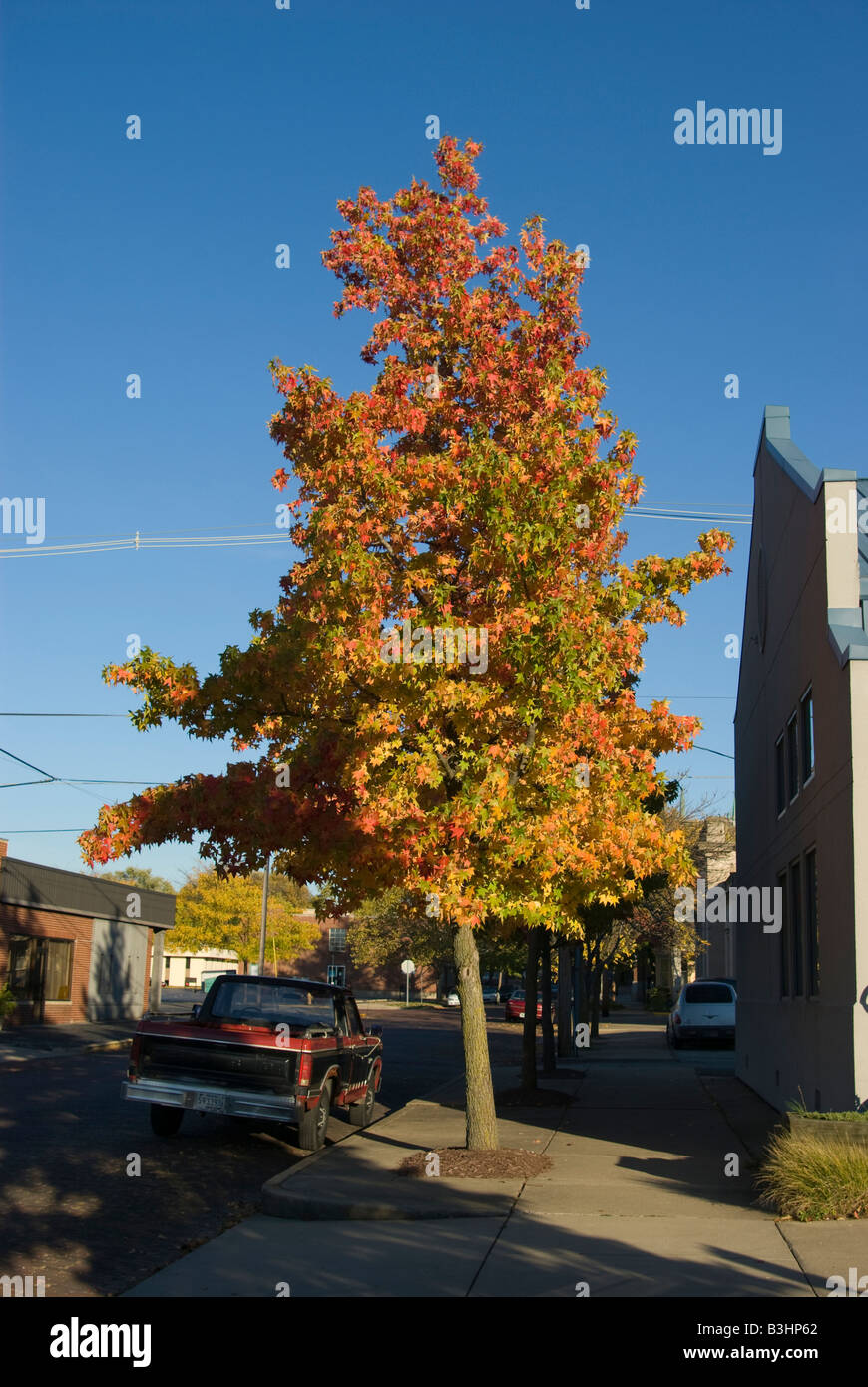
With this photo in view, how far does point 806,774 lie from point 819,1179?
5771 mm

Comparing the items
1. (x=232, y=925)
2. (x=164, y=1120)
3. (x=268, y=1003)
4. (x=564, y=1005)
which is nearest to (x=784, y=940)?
(x=268, y=1003)

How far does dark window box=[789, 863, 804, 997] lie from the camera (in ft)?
47.5

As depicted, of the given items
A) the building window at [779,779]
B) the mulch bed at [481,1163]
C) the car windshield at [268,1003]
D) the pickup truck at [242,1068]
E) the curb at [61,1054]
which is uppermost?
the building window at [779,779]

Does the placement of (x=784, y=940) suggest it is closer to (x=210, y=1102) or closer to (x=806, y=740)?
(x=806, y=740)

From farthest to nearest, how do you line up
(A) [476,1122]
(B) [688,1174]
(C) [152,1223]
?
(A) [476,1122] < (B) [688,1174] < (C) [152,1223]

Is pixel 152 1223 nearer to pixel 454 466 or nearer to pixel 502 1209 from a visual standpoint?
pixel 502 1209

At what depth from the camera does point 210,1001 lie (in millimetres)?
13984

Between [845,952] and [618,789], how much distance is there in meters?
2.37

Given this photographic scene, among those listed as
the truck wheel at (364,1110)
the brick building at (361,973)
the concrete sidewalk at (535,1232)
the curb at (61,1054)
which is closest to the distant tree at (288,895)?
the brick building at (361,973)

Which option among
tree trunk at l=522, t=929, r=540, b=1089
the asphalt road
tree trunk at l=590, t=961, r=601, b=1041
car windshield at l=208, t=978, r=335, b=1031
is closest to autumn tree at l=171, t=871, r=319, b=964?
tree trunk at l=590, t=961, r=601, b=1041

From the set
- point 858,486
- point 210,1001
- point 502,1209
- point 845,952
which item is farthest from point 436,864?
point 858,486

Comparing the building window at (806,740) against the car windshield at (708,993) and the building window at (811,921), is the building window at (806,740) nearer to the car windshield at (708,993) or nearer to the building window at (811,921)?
the building window at (811,921)

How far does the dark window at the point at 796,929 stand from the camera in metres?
14.5

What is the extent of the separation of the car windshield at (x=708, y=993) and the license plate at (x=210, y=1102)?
21309 mm
